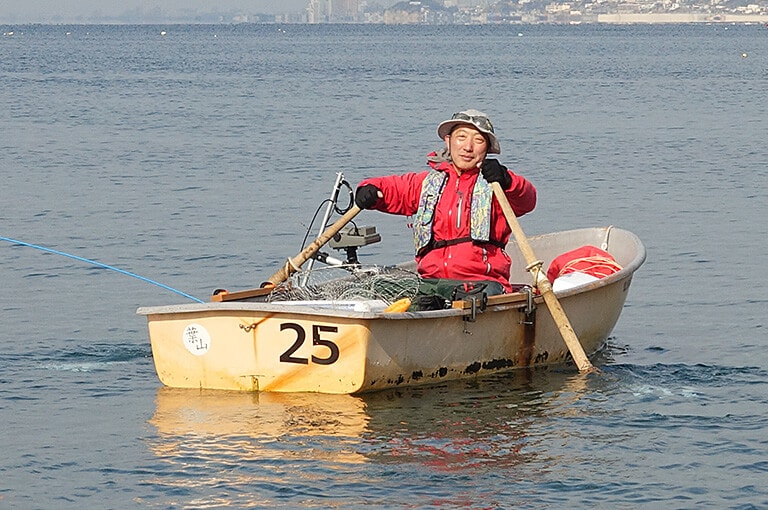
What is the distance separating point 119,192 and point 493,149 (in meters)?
12.1

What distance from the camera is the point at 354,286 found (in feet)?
33.6

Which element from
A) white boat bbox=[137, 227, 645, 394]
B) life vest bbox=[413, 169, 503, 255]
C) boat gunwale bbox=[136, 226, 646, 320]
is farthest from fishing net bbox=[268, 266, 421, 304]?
boat gunwale bbox=[136, 226, 646, 320]

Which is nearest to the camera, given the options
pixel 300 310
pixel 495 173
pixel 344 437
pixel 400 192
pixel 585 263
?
pixel 344 437

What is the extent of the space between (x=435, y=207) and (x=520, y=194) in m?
0.60

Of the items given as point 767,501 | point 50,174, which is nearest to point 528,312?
point 767,501

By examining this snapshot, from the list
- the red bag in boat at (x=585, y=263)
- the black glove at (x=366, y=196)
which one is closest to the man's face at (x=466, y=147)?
the black glove at (x=366, y=196)

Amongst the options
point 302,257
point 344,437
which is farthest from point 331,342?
point 302,257

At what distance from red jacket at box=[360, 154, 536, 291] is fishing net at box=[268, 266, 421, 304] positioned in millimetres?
232

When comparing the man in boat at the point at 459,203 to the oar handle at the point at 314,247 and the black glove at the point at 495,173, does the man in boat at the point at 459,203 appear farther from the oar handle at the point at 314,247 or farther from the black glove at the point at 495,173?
the oar handle at the point at 314,247

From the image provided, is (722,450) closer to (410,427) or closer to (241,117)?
(410,427)

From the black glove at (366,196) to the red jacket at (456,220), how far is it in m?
0.07

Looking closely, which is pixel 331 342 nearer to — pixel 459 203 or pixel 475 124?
pixel 459 203

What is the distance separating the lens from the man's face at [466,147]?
9930 millimetres

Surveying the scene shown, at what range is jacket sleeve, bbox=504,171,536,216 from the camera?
32.5ft
